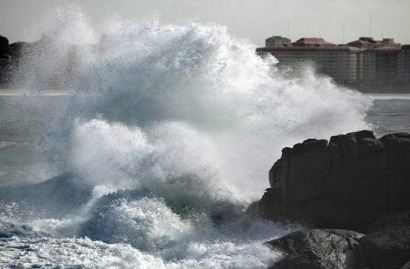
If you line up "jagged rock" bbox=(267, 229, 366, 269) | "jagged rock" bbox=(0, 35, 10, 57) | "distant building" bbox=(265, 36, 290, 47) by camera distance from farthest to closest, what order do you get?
"distant building" bbox=(265, 36, 290, 47)
"jagged rock" bbox=(0, 35, 10, 57)
"jagged rock" bbox=(267, 229, 366, 269)

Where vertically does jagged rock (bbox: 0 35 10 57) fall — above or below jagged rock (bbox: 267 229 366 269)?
above

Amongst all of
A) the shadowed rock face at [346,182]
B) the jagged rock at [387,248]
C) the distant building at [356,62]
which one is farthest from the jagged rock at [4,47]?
the jagged rock at [387,248]

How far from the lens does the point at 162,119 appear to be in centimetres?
1911

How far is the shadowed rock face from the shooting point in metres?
14.2

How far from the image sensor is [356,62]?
451 ft

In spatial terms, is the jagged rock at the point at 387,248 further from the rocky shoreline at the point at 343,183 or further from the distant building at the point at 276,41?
the distant building at the point at 276,41

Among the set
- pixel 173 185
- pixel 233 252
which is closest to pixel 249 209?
pixel 173 185

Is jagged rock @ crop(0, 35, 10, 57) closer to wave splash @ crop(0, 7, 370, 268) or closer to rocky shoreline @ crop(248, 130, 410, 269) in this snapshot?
wave splash @ crop(0, 7, 370, 268)

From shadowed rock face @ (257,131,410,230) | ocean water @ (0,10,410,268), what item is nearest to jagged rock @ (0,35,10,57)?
ocean water @ (0,10,410,268)

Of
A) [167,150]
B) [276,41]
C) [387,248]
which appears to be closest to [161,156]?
[167,150]

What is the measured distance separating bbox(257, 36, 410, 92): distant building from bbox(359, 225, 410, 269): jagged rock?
117 m

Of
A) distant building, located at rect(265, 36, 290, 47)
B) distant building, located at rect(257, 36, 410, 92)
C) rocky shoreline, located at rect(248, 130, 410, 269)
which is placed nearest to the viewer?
rocky shoreline, located at rect(248, 130, 410, 269)

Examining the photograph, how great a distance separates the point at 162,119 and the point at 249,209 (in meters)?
4.68

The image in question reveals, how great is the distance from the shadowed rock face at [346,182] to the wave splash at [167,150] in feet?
2.76
